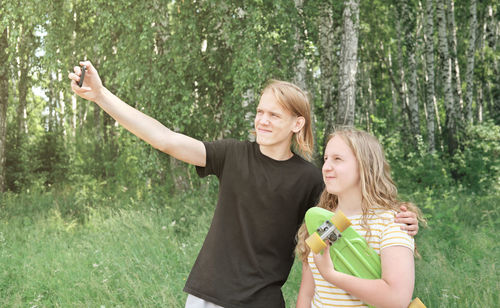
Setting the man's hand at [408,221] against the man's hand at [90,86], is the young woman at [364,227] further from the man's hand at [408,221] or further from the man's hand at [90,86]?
the man's hand at [90,86]

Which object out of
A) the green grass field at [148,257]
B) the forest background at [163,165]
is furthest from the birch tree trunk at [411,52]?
the green grass field at [148,257]

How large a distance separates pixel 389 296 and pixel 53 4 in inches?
292

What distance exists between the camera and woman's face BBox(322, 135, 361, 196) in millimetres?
1659

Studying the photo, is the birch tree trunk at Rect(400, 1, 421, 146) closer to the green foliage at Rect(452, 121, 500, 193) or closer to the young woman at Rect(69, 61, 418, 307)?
the green foliage at Rect(452, 121, 500, 193)

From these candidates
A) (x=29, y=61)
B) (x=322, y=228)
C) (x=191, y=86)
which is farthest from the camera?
(x=29, y=61)

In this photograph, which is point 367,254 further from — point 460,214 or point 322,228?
point 460,214

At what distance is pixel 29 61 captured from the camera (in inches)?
396

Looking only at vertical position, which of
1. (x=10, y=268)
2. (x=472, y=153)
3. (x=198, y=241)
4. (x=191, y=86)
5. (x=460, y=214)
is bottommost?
(x=10, y=268)

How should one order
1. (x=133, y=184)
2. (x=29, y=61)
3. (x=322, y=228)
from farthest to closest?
(x=29, y=61), (x=133, y=184), (x=322, y=228)

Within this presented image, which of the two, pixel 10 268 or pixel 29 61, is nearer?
pixel 10 268

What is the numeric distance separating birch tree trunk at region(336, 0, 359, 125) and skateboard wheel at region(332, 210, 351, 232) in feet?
21.4

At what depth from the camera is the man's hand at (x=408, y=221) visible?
1.55m

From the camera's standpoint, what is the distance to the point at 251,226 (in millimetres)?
1993

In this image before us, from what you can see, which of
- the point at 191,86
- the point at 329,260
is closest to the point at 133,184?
the point at 191,86
